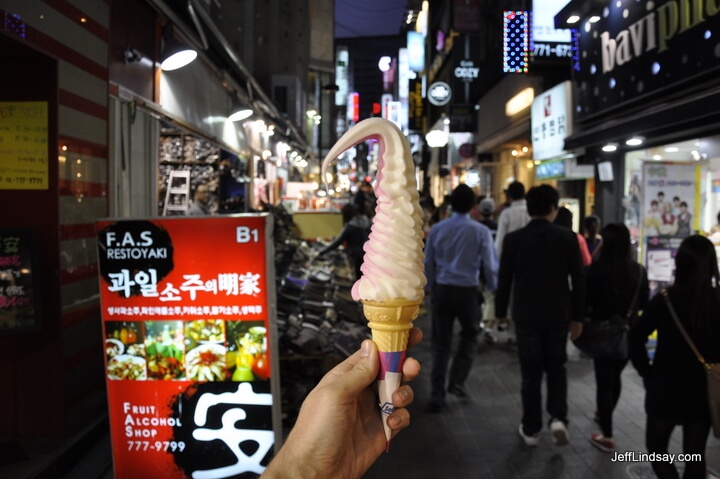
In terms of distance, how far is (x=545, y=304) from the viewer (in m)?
5.14

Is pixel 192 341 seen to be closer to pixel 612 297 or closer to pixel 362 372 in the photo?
pixel 362 372

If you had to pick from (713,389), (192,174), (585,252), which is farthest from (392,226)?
(192,174)

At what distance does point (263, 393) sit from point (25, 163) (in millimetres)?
2894

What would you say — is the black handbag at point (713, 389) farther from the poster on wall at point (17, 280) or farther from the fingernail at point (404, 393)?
the poster on wall at point (17, 280)

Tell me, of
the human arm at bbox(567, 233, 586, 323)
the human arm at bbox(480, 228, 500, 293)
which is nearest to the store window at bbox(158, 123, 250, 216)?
the human arm at bbox(480, 228, 500, 293)

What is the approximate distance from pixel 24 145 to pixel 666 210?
26.7 feet

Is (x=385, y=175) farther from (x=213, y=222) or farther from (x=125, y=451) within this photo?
(x=125, y=451)

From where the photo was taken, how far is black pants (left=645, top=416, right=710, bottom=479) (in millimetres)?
3805

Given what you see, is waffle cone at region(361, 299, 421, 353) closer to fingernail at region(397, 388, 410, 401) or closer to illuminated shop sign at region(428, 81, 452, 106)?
fingernail at region(397, 388, 410, 401)

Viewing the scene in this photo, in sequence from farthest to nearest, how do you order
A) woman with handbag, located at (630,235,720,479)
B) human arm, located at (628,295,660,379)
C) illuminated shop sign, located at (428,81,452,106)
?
illuminated shop sign, located at (428,81,452,106), human arm, located at (628,295,660,379), woman with handbag, located at (630,235,720,479)

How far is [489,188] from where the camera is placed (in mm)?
25016

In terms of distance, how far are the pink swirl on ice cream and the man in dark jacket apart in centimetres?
355

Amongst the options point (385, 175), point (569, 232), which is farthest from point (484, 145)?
point (385, 175)

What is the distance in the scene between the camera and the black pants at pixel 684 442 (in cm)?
380
